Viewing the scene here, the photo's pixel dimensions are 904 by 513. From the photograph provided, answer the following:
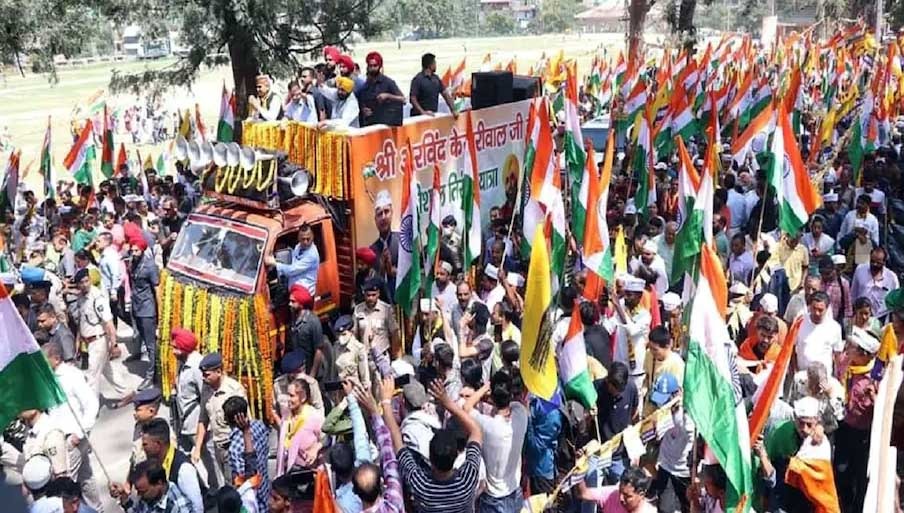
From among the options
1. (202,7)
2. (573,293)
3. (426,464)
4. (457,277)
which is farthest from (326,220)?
(202,7)

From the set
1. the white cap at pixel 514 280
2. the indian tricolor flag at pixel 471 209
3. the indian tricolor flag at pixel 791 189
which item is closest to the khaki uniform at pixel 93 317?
the indian tricolor flag at pixel 471 209

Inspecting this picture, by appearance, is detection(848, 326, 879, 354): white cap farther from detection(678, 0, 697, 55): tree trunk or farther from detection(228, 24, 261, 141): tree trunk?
detection(678, 0, 697, 55): tree trunk

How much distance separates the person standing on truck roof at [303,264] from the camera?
324 inches

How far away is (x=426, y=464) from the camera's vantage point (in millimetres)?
5082

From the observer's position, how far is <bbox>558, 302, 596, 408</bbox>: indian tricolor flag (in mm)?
6059

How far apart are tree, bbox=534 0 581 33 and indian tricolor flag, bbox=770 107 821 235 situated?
120297mm

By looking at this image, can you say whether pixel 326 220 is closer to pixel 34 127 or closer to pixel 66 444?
pixel 66 444

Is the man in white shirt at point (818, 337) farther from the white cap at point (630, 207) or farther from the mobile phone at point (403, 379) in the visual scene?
the white cap at point (630, 207)

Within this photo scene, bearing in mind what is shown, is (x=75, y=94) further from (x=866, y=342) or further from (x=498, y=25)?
(x=498, y=25)

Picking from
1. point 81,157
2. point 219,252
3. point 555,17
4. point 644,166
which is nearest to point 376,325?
point 219,252

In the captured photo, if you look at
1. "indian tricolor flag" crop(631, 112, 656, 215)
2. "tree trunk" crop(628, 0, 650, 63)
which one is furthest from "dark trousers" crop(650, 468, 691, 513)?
"tree trunk" crop(628, 0, 650, 63)

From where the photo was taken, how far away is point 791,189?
9328mm

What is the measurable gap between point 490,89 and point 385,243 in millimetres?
4143

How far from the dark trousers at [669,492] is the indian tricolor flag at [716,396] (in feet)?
3.46
